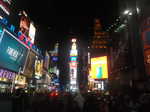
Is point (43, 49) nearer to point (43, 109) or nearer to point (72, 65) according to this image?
point (43, 109)

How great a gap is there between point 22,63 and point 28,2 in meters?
9.68

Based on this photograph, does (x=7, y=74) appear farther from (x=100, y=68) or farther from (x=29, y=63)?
(x=100, y=68)

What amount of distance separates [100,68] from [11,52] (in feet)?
40.6

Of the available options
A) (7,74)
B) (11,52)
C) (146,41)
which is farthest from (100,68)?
(11,52)

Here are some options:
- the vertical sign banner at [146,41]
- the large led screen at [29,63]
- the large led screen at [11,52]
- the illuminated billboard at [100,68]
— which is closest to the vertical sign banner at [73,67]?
the illuminated billboard at [100,68]

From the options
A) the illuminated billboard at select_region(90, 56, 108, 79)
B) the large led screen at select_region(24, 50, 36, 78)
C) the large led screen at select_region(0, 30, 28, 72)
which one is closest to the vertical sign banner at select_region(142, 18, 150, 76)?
the illuminated billboard at select_region(90, 56, 108, 79)

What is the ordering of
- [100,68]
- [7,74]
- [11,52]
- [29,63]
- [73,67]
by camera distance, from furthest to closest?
[73,67], [100,68], [29,63], [7,74], [11,52]

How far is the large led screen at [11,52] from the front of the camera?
13445mm

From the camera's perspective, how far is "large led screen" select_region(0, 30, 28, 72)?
13445 mm

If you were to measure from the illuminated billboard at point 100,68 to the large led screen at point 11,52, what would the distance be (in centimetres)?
980

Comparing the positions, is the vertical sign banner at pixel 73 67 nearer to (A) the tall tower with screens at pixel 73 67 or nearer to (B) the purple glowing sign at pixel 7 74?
(A) the tall tower with screens at pixel 73 67

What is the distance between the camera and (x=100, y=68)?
2300cm

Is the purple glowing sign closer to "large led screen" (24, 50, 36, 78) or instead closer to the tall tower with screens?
"large led screen" (24, 50, 36, 78)

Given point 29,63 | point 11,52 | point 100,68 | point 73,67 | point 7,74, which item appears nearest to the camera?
point 11,52
